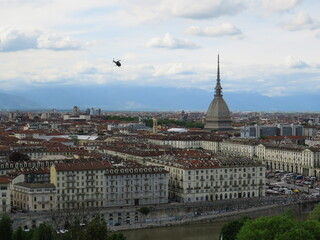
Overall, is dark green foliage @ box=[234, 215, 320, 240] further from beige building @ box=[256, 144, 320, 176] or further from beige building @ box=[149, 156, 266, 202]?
beige building @ box=[256, 144, 320, 176]

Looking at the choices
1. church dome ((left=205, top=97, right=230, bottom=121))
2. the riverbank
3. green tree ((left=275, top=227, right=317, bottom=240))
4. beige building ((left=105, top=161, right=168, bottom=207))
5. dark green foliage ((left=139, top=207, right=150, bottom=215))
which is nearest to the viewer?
green tree ((left=275, top=227, right=317, bottom=240))

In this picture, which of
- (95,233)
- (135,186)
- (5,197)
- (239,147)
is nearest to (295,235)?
(95,233)

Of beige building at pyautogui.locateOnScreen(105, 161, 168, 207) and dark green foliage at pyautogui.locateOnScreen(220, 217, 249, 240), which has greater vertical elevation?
beige building at pyautogui.locateOnScreen(105, 161, 168, 207)

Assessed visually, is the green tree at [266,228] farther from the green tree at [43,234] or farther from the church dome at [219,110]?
the church dome at [219,110]

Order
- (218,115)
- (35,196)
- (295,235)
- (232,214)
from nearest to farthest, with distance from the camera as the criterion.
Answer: (295,235), (35,196), (232,214), (218,115)

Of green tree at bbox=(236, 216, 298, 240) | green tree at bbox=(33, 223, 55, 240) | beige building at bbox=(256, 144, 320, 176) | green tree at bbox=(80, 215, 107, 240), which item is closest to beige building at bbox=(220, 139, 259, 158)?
beige building at bbox=(256, 144, 320, 176)

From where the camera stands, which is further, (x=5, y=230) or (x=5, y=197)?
(x=5, y=197)

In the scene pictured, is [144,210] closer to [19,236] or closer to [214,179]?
[214,179]

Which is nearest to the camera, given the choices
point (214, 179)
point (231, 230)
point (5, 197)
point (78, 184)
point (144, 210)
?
point (231, 230)

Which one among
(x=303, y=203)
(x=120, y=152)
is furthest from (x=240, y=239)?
(x=120, y=152)
